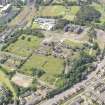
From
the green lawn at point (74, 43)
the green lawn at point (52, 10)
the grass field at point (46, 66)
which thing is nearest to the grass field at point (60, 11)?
the green lawn at point (52, 10)

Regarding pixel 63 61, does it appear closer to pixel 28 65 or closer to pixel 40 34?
pixel 28 65

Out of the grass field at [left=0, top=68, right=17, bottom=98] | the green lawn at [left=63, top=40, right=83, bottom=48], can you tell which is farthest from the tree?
the grass field at [left=0, top=68, right=17, bottom=98]

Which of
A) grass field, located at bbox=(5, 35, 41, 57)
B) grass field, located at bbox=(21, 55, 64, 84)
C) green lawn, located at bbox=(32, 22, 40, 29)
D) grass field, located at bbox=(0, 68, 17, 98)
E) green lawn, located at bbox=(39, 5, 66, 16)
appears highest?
green lawn, located at bbox=(39, 5, 66, 16)

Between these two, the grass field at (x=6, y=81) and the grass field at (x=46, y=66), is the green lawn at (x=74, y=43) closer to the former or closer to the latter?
the grass field at (x=46, y=66)

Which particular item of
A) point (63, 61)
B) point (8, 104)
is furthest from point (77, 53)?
point (8, 104)

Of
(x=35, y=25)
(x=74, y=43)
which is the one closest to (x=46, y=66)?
(x=74, y=43)

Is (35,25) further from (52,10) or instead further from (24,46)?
(24,46)

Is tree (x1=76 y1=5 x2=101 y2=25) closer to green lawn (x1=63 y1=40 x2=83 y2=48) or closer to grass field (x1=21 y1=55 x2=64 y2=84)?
green lawn (x1=63 y1=40 x2=83 y2=48)
